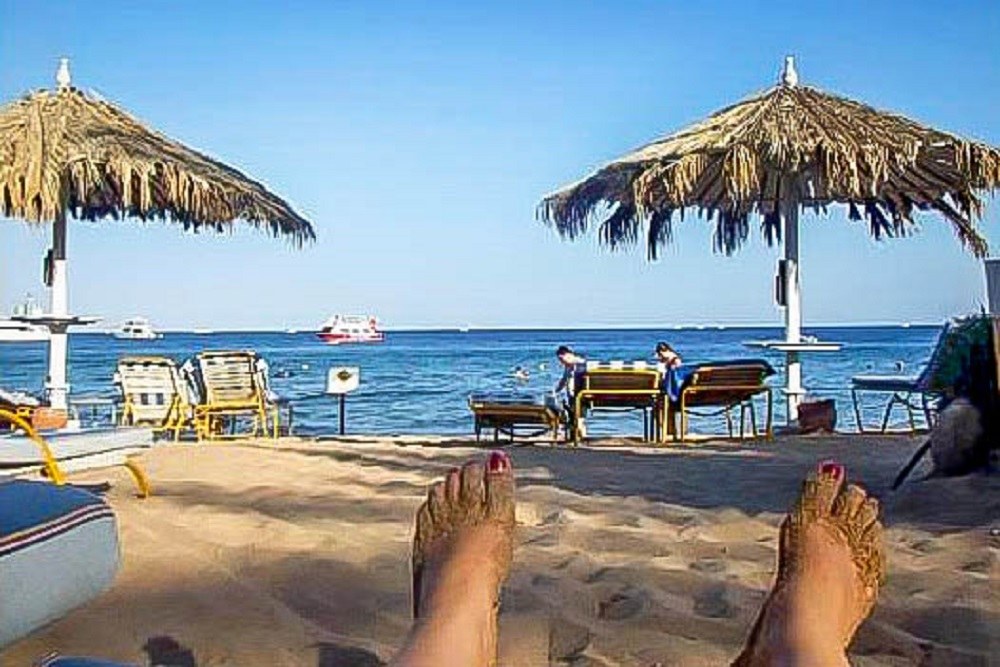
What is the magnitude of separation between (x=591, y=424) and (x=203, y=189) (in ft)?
16.0

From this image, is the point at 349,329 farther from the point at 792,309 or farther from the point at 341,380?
the point at 792,309

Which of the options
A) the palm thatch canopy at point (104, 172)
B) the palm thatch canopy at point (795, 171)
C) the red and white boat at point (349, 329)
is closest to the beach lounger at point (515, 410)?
the palm thatch canopy at point (795, 171)

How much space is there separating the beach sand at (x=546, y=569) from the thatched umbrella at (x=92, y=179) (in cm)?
230

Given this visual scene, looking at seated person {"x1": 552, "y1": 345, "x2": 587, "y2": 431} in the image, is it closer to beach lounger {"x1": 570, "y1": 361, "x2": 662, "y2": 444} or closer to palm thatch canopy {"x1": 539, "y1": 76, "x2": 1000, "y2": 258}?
beach lounger {"x1": 570, "y1": 361, "x2": 662, "y2": 444}

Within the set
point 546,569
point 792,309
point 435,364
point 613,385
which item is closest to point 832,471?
point 546,569

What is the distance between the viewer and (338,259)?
14617mm

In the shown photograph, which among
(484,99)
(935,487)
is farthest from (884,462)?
(484,99)

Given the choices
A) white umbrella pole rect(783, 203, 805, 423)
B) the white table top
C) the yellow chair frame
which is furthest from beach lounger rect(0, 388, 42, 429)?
white umbrella pole rect(783, 203, 805, 423)

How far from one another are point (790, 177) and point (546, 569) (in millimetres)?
5276

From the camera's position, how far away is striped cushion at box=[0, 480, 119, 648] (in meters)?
1.42

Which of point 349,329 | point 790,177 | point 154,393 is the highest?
point 790,177

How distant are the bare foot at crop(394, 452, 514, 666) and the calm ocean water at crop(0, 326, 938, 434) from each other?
17.5 feet

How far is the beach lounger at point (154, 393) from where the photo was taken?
7188mm

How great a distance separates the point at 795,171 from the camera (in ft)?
22.6
